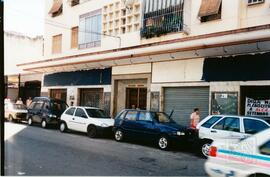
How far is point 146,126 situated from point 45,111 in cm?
820

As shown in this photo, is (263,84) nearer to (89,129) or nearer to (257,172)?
(89,129)

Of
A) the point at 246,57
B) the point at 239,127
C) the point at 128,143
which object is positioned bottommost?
the point at 128,143

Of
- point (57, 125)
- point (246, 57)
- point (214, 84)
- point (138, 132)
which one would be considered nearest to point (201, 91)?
point (214, 84)

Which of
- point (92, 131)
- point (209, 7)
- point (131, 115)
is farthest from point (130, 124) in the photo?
point (209, 7)

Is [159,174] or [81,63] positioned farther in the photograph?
[81,63]

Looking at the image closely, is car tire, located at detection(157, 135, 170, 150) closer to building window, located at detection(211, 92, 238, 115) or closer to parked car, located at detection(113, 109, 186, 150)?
parked car, located at detection(113, 109, 186, 150)

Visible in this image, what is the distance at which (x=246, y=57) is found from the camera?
15.5 meters

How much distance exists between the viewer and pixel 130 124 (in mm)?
14906

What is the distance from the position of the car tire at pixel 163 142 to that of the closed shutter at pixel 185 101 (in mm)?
4466

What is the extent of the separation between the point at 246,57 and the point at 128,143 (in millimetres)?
6083

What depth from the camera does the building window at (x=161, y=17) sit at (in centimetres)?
1838

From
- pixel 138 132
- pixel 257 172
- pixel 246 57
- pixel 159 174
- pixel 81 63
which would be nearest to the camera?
pixel 257 172

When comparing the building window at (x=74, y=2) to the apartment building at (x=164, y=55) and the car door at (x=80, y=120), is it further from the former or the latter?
the car door at (x=80, y=120)

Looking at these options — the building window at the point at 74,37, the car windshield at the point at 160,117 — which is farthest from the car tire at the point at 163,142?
the building window at the point at 74,37
